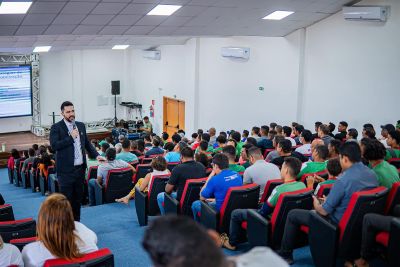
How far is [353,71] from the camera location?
417 inches

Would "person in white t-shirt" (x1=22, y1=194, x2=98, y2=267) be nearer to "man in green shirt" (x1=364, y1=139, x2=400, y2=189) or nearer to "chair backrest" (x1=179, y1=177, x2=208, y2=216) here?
"chair backrest" (x1=179, y1=177, x2=208, y2=216)

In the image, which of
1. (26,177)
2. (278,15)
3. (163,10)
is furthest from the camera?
(26,177)

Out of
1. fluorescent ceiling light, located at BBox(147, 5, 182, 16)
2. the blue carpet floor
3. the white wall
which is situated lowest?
the blue carpet floor

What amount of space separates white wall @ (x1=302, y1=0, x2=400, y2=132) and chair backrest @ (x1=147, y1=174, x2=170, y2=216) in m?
5.93

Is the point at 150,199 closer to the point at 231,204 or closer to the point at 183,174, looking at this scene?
the point at 183,174

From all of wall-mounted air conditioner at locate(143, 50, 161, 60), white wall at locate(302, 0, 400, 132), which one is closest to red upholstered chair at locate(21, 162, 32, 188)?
white wall at locate(302, 0, 400, 132)

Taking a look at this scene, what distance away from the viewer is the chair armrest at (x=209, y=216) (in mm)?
4648

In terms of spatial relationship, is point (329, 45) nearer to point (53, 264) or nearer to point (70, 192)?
point (70, 192)

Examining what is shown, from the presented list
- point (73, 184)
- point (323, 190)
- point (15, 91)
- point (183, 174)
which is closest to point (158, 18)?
point (183, 174)

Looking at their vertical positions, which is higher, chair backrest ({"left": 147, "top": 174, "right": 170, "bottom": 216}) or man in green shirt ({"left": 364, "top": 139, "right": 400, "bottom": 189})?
man in green shirt ({"left": 364, "top": 139, "right": 400, "bottom": 189})

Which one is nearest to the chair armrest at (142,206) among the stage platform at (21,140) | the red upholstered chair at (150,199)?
the red upholstered chair at (150,199)

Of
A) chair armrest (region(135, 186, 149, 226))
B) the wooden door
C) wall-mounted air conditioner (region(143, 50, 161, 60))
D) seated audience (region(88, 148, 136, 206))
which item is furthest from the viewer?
wall-mounted air conditioner (region(143, 50, 161, 60))

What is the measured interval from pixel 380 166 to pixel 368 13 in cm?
615

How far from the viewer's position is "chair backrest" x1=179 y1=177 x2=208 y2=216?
519 cm
